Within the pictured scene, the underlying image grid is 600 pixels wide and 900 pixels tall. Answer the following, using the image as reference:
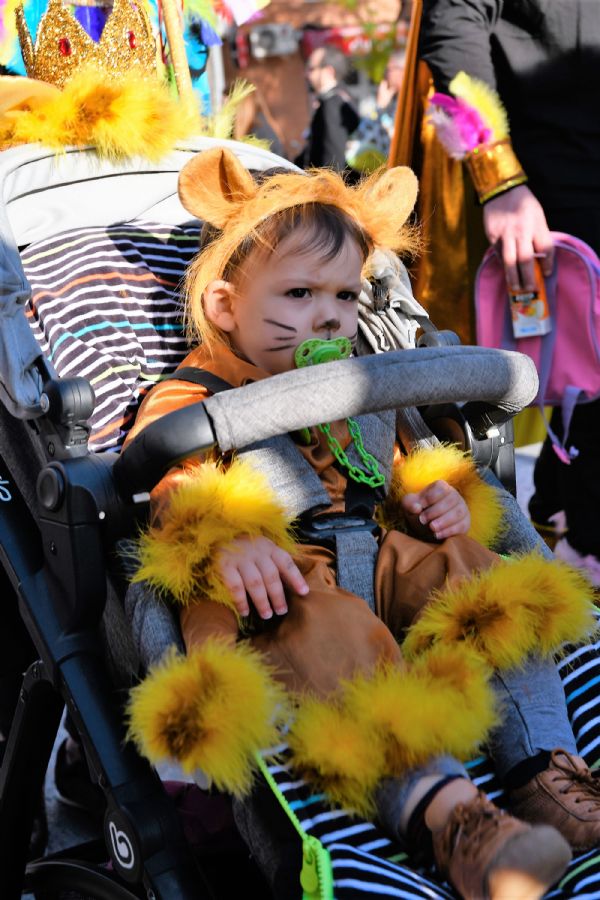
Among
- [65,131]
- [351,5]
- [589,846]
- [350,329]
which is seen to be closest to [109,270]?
[65,131]

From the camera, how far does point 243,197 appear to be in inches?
68.4

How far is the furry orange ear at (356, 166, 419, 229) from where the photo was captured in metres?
1.82

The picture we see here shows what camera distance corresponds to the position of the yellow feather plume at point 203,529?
1372 millimetres

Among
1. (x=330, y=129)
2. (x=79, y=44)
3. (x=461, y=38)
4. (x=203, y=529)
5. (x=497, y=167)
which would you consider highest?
(x=79, y=44)

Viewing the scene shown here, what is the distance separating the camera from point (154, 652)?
1.35 metres

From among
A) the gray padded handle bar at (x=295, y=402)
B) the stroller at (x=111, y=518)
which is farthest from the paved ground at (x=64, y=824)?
the gray padded handle bar at (x=295, y=402)

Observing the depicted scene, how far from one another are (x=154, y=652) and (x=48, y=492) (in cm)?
26

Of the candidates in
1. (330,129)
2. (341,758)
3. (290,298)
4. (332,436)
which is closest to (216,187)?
(290,298)

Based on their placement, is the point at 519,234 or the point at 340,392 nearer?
the point at 340,392

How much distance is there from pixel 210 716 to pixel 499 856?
1.18ft

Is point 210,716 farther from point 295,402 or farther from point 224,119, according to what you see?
point 224,119

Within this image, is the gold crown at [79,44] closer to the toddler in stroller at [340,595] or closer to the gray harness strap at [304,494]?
the toddler in stroller at [340,595]

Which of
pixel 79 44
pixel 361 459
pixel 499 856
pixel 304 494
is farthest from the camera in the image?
pixel 79 44

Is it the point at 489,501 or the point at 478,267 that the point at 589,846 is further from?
the point at 478,267
